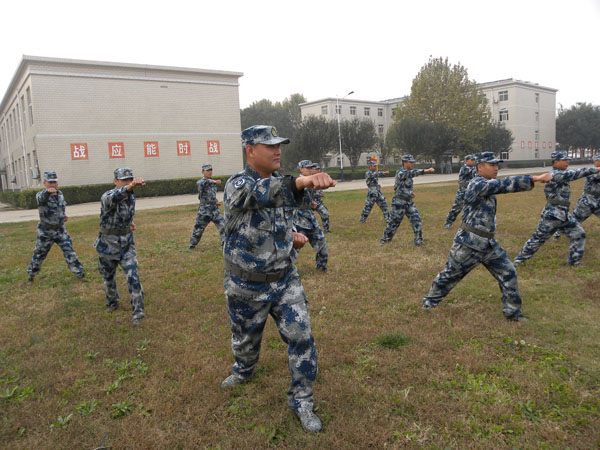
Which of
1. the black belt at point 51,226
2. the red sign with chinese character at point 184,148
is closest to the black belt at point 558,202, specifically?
the black belt at point 51,226

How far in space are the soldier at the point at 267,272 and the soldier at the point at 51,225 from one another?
5.87m

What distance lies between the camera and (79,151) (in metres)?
31.1

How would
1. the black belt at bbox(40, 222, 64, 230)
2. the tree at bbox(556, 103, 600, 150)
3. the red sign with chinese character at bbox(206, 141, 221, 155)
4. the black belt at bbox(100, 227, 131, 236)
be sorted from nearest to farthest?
the black belt at bbox(100, 227, 131, 236), the black belt at bbox(40, 222, 64, 230), the red sign with chinese character at bbox(206, 141, 221, 155), the tree at bbox(556, 103, 600, 150)

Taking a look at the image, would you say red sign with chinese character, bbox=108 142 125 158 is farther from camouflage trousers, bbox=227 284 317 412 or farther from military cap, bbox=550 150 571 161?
camouflage trousers, bbox=227 284 317 412

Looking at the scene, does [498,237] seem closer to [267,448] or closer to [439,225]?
[439,225]

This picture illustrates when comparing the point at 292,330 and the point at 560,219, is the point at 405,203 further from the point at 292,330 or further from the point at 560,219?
the point at 292,330

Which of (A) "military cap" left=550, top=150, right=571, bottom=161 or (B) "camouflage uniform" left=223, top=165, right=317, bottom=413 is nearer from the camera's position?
(B) "camouflage uniform" left=223, top=165, right=317, bottom=413

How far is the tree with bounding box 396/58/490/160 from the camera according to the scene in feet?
168

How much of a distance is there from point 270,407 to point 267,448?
52cm

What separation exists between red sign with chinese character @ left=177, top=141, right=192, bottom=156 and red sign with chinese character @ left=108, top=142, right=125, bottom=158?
14.8ft

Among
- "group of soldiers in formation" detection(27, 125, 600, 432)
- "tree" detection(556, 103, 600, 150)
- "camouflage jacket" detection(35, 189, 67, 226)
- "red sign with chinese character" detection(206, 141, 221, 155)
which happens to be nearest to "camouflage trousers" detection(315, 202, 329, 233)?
"group of soldiers in formation" detection(27, 125, 600, 432)

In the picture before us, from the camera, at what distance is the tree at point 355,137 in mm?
47938

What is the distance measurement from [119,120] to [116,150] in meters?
2.40

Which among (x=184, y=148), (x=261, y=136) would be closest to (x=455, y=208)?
(x=261, y=136)
